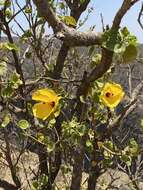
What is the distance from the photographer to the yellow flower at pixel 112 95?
6.47ft

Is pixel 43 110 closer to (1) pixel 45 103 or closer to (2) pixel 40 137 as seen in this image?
(1) pixel 45 103

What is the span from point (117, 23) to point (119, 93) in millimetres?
397

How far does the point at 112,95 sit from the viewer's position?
79.2 inches

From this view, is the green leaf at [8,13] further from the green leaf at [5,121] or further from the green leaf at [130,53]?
the green leaf at [130,53]

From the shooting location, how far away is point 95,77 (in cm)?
202

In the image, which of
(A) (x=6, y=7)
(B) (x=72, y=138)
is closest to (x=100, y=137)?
(B) (x=72, y=138)

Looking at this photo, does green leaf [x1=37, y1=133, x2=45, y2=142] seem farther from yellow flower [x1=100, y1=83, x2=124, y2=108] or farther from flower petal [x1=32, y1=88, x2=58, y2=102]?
flower petal [x1=32, y1=88, x2=58, y2=102]

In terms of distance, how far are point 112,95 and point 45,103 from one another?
286 mm

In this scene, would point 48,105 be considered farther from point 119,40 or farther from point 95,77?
point 119,40

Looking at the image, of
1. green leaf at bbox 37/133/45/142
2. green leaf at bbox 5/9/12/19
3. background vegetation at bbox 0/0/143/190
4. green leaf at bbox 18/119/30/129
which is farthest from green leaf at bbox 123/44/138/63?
green leaf at bbox 5/9/12/19

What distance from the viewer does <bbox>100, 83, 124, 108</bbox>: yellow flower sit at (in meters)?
1.97

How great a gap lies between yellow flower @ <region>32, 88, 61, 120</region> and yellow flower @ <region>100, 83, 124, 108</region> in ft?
0.77

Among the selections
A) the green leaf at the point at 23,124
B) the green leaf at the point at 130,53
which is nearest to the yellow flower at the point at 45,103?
the green leaf at the point at 130,53

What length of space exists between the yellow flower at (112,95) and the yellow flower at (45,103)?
0.77ft
